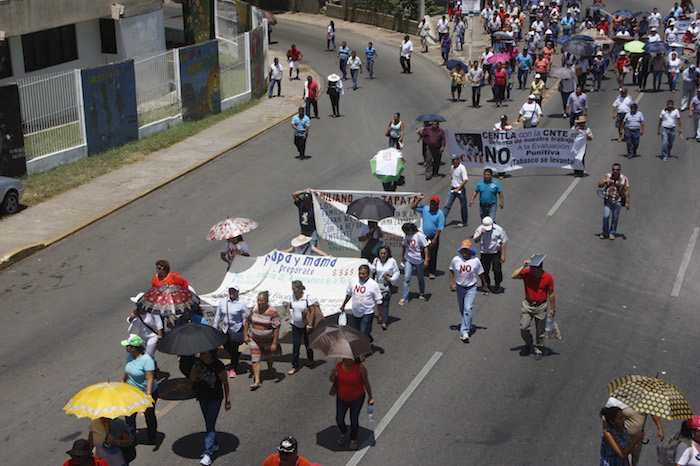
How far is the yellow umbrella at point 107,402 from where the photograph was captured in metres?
8.98

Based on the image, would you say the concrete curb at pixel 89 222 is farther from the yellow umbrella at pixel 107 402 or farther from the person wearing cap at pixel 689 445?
the person wearing cap at pixel 689 445

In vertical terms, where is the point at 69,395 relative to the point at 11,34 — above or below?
below

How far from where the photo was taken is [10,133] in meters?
22.2

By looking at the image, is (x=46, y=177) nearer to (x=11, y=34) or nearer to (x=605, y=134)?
(x=11, y=34)

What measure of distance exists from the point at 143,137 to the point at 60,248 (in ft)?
29.1

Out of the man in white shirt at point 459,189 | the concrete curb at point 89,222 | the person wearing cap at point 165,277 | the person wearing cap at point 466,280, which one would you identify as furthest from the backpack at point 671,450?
the concrete curb at point 89,222

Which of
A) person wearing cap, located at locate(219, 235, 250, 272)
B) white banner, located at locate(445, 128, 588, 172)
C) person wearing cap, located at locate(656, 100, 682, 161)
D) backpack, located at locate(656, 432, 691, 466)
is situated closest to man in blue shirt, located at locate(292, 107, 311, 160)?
white banner, located at locate(445, 128, 588, 172)

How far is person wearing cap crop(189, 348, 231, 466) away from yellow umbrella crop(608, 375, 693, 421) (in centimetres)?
480

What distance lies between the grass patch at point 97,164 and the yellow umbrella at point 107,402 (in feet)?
44.3

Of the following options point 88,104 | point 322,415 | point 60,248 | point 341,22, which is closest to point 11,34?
point 88,104

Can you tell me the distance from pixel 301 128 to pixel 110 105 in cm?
596

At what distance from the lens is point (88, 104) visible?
2478 cm

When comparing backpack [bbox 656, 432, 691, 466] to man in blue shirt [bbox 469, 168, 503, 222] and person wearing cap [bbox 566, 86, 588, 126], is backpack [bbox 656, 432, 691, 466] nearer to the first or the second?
man in blue shirt [bbox 469, 168, 503, 222]

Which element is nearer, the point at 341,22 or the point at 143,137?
the point at 143,137
